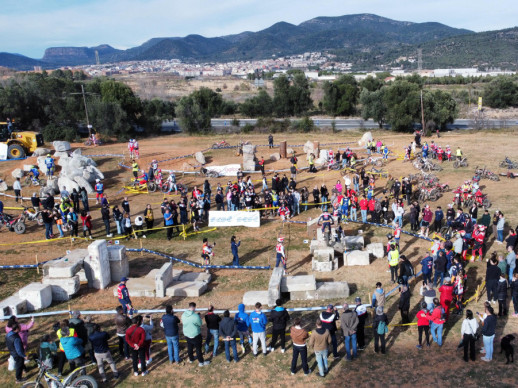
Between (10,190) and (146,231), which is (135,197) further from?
(10,190)

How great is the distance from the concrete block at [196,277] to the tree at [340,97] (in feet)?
148

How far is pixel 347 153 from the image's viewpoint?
2906cm

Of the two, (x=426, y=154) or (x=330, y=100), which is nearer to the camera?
(x=426, y=154)

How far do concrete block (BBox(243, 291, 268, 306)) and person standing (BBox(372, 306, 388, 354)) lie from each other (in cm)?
357

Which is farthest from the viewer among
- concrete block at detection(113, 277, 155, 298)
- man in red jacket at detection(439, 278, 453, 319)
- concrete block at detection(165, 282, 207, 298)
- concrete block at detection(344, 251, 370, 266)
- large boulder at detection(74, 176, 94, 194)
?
large boulder at detection(74, 176, 94, 194)

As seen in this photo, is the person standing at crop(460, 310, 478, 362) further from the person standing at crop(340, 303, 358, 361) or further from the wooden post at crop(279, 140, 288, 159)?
the wooden post at crop(279, 140, 288, 159)

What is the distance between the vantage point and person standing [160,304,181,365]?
1011 centimetres

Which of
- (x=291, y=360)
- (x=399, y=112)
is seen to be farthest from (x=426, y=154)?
(x=291, y=360)

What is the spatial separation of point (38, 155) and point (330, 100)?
3556cm

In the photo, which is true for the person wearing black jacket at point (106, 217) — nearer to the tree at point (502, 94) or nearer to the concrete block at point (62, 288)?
the concrete block at point (62, 288)

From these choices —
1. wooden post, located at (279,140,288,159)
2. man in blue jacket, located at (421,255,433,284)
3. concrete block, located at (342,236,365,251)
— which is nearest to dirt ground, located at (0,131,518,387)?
man in blue jacket, located at (421,255,433,284)

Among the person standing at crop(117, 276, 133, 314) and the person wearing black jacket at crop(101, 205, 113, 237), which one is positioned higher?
the person wearing black jacket at crop(101, 205, 113, 237)

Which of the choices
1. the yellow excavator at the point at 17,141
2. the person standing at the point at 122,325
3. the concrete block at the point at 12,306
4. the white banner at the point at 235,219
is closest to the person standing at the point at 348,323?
the person standing at the point at 122,325

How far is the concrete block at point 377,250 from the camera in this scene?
16094 millimetres
